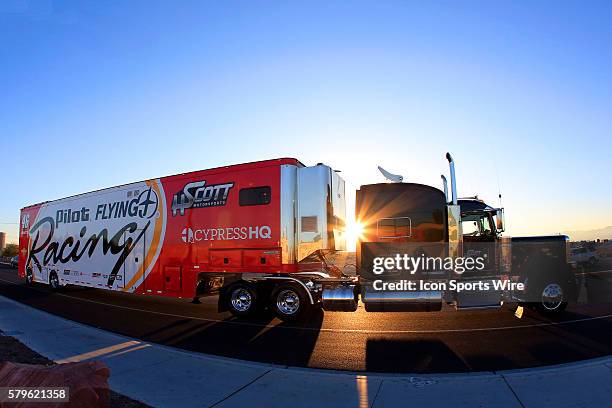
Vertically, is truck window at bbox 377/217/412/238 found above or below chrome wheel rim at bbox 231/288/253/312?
above

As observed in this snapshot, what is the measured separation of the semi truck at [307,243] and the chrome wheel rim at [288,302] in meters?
0.03

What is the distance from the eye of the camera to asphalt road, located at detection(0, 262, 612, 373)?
21.0ft

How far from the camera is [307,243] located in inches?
377

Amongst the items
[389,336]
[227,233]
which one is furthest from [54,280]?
[389,336]

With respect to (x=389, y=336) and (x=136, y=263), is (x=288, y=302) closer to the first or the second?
(x=389, y=336)

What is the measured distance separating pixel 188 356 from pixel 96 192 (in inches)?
414

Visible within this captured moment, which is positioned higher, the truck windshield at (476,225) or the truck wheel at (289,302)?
the truck windshield at (476,225)

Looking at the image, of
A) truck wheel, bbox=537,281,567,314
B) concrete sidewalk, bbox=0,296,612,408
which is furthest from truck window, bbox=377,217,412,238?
truck wheel, bbox=537,281,567,314

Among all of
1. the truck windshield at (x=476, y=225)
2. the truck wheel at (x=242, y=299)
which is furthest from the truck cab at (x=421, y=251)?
the truck wheel at (x=242, y=299)

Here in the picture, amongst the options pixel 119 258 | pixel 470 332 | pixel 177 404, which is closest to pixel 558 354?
pixel 470 332

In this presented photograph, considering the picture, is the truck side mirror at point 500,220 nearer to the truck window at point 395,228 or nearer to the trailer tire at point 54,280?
the truck window at point 395,228

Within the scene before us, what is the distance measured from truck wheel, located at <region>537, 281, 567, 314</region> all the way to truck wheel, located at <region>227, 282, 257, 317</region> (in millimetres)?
7413

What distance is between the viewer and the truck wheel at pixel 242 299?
33.2 ft

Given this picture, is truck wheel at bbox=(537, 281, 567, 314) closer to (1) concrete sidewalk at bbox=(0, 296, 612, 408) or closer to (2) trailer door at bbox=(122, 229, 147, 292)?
(1) concrete sidewalk at bbox=(0, 296, 612, 408)
